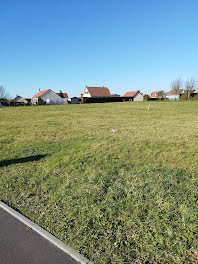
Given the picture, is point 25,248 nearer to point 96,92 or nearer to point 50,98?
point 96,92

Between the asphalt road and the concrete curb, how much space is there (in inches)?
1.5

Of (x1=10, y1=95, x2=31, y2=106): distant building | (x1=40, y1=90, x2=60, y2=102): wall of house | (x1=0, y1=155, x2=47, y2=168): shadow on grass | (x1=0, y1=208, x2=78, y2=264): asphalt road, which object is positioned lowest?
(x1=0, y1=208, x2=78, y2=264): asphalt road

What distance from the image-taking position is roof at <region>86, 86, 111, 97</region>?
63719 mm

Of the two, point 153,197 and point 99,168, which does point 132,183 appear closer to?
point 153,197

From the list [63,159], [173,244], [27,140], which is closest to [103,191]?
[173,244]

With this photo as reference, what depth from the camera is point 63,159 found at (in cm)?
571

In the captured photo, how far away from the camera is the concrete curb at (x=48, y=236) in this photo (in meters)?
2.31

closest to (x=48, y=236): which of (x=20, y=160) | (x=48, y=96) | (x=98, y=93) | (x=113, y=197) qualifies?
(x=113, y=197)

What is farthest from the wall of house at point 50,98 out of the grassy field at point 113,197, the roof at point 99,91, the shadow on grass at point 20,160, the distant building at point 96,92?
the grassy field at point 113,197

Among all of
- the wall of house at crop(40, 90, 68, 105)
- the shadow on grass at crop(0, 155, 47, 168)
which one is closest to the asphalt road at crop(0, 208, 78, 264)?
the shadow on grass at crop(0, 155, 47, 168)

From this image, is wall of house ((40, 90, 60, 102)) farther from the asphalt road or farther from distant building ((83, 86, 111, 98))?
the asphalt road

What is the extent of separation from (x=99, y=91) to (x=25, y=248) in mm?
64830

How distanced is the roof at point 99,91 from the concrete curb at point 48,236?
61679 mm

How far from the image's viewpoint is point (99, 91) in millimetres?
65125
